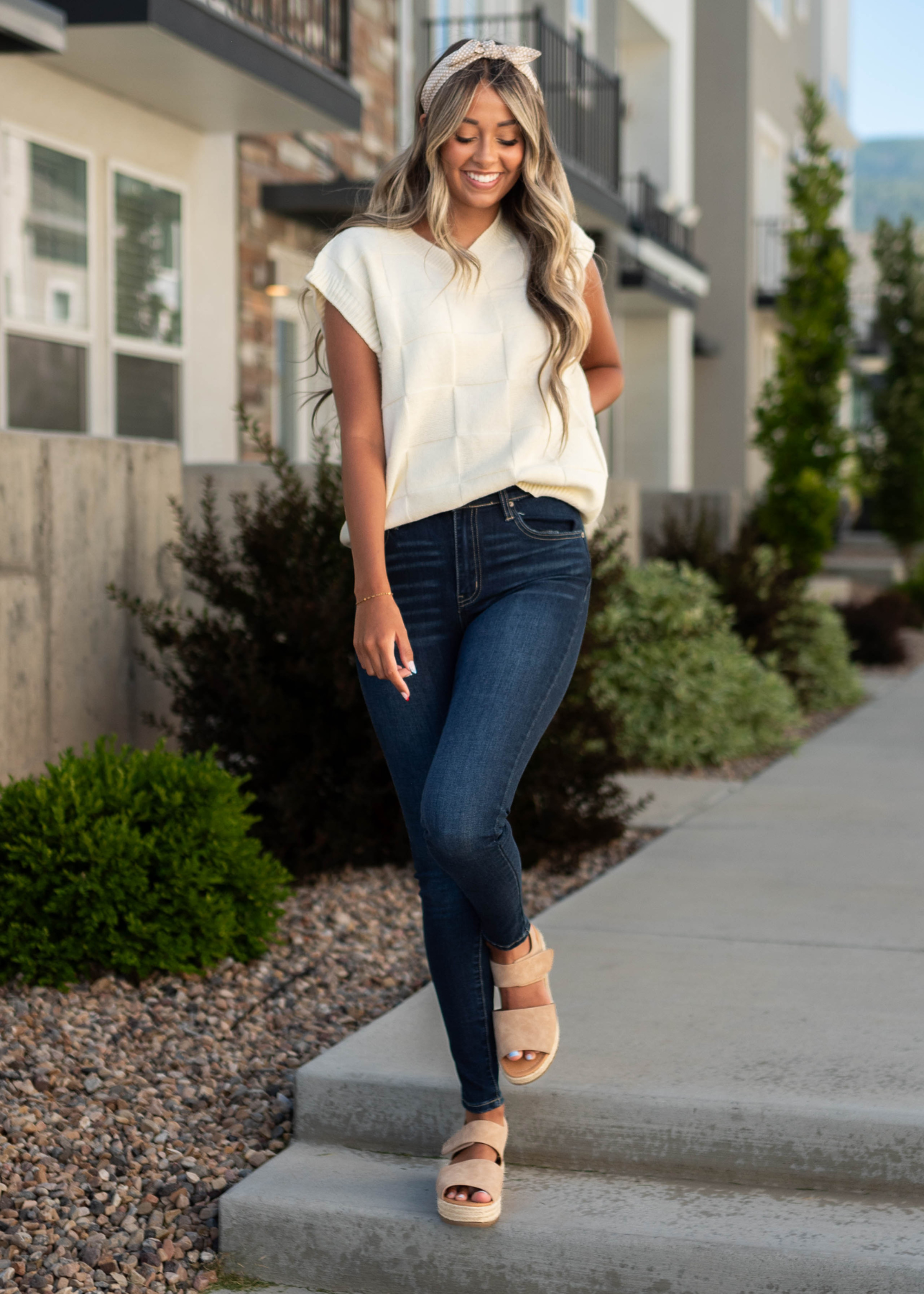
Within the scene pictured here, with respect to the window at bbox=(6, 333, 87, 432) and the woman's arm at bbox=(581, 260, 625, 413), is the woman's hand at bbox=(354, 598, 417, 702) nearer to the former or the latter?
the woman's arm at bbox=(581, 260, 625, 413)

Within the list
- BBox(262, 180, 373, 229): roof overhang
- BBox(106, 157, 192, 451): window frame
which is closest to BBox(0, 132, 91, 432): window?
BBox(106, 157, 192, 451): window frame

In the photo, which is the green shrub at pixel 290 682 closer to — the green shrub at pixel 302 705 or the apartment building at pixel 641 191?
the green shrub at pixel 302 705

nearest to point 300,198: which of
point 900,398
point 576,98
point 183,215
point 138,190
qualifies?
point 183,215

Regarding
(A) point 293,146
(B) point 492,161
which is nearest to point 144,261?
(A) point 293,146

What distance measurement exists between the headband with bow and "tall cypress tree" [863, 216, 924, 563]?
1756cm

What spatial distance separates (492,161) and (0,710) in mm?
2737

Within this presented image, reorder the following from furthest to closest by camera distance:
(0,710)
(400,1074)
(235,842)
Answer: (0,710) < (235,842) < (400,1074)

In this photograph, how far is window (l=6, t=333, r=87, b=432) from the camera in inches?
305

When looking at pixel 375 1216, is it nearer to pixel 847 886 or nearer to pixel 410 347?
pixel 410 347

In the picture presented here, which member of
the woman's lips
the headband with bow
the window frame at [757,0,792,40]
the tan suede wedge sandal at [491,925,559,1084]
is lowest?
the tan suede wedge sandal at [491,925,559,1084]

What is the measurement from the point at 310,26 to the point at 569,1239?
895cm

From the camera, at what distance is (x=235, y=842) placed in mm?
3951

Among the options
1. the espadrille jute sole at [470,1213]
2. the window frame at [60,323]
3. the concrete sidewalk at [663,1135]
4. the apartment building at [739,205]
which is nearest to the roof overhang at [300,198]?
the window frame at [60,323]

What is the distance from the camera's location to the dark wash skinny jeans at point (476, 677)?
2.49 meters
